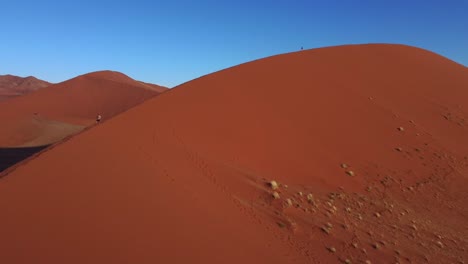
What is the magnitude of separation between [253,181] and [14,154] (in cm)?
1545

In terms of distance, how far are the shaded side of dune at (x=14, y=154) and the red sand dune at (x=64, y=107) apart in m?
1.69

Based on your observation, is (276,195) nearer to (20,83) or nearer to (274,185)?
(274,185)

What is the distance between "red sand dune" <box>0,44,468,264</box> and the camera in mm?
5180

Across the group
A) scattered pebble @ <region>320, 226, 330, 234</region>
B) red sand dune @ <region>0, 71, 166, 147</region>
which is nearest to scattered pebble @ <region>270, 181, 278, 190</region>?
scattered pebble @ <region>320, 226, 330, 234</region>

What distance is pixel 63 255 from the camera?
4605 mm

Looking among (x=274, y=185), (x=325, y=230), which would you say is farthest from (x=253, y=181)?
(x=325, y=230)

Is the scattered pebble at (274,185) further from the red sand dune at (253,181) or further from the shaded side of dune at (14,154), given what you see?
the shaded side of dune at (14,154)

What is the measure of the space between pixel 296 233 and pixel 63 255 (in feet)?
12.3

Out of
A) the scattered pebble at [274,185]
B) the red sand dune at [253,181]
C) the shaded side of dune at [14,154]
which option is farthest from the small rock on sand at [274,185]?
the shaded side of dune at [14,154]

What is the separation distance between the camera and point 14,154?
56.9 ft

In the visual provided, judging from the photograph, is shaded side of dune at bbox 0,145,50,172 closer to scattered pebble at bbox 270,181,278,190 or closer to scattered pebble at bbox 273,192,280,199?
scattered pebble at bbox 270,181,278,190

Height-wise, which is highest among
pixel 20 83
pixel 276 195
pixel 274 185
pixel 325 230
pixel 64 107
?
pixel 20 83

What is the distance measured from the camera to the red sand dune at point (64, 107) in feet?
75.2

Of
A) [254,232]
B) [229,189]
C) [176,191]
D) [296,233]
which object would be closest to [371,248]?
[296,233]
